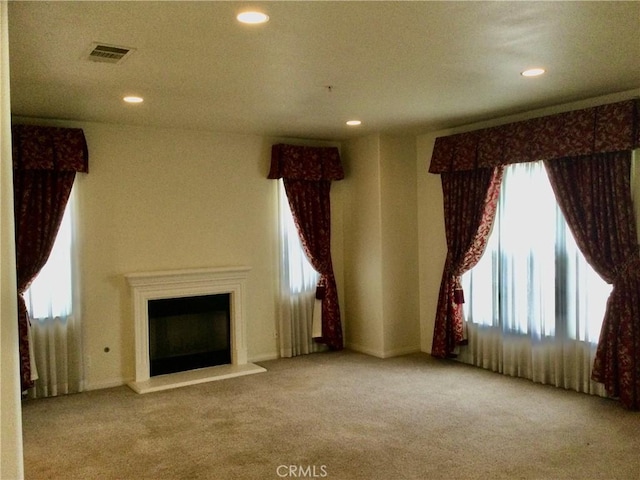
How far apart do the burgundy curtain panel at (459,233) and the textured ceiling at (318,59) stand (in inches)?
27.8

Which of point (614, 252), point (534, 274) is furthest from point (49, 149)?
point (614, 252)

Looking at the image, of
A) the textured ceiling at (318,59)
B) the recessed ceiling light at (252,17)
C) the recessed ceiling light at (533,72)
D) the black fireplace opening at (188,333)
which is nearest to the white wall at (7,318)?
the textured ceiling at (318,59)

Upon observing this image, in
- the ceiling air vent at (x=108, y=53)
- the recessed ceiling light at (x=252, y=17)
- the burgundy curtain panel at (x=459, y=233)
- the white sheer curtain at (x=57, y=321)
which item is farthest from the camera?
the burgundy curtain panel at (x=459, y=233)

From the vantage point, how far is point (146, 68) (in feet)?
11.4

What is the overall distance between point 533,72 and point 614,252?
1666 mm

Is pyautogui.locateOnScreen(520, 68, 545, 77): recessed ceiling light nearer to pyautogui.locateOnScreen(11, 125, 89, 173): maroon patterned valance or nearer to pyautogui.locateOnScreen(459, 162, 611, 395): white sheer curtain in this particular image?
pyautogui.locateOnScreen(459, 162, 611, 395): white sheer curtain

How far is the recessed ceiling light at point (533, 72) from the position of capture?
12.0 feet

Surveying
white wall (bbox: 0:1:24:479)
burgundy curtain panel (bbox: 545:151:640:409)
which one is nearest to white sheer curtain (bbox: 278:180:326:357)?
burgundy curtain panel (bbox: 545:151:640:409)

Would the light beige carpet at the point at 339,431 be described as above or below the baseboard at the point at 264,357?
below

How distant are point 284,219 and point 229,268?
2.96 ft

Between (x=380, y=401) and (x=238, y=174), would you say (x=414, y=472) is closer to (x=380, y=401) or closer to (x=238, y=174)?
(x=380, y=401)

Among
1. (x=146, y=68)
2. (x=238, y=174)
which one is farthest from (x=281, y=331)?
(x=146, y=68)

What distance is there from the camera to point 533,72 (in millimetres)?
3709

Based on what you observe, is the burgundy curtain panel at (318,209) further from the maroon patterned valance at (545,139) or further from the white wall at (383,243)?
the maroon patterned valance at (545,139)
